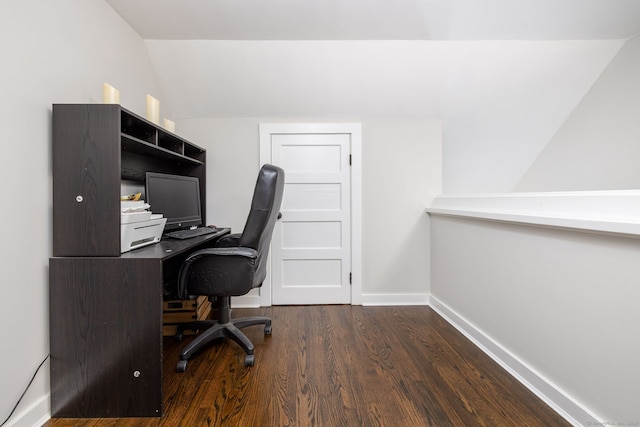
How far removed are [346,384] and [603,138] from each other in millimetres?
2946

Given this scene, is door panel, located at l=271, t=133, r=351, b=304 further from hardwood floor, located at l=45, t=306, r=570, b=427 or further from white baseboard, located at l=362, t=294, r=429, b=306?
hardwood floor, located at l=45, t=306, r=570, b=427

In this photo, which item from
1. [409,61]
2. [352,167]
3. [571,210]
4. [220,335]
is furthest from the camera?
[352,167]

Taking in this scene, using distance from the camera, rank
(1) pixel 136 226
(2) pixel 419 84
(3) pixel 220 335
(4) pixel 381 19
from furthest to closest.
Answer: (2) pixel 419 84 < (4) pixel 381 19 < (3) pixel 220 335 < (1) pixel 136 226

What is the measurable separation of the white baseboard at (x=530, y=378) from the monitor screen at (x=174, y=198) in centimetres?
228

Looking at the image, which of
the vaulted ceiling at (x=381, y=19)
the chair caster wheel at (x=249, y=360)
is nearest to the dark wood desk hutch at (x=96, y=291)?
the chair caster wheel at (x=249, y=360)

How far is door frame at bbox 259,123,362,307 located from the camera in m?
2.87

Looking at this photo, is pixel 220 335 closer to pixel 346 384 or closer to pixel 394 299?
pixel 346 384

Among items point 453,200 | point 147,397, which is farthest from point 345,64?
point 147,397

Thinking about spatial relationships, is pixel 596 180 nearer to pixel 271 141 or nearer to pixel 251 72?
pixel 271 141

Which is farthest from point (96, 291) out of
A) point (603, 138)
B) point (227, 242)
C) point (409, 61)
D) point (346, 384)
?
point (603, 138)

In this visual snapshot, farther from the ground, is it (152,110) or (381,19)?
(381,19)

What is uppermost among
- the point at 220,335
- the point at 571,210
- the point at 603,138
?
the point at 603,138

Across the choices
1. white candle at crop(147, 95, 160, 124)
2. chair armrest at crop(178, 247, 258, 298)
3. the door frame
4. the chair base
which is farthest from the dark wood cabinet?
the door frame

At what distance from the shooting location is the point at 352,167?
2.92m
